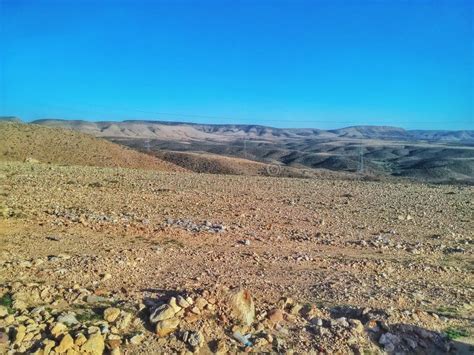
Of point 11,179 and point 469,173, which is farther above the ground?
point 11,179

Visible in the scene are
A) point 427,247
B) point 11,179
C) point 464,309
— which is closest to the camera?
point 464,309

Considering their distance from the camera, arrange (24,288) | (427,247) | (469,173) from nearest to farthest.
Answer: (24,288) < (427,247) < (469,173)

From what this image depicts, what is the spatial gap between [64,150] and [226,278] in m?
31.1

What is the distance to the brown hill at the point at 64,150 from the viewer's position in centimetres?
3356

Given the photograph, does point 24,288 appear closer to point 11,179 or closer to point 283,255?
point 283,255

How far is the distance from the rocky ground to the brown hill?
1998cm

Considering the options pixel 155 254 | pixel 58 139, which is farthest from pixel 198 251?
pixel 58 139

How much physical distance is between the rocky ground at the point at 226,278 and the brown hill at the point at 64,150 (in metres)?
20.0

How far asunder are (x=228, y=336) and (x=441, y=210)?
11.9m

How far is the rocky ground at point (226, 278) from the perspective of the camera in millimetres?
5762

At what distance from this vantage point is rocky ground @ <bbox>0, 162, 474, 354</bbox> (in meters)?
5.76

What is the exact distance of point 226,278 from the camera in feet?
24.5

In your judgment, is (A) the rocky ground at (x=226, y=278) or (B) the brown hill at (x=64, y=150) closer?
(A) the rocky ground at (x=226, y=278)

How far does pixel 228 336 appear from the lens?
5.83m
